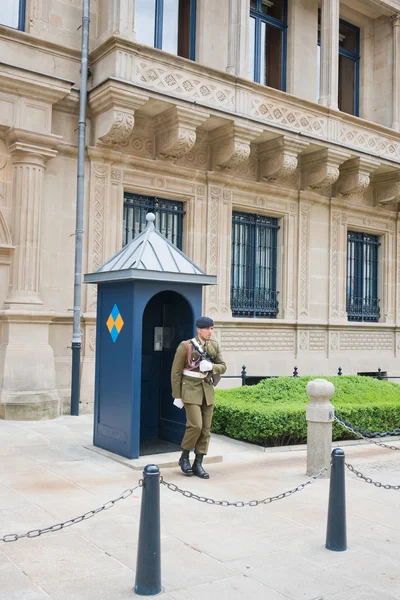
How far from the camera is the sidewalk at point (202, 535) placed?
15.0ft

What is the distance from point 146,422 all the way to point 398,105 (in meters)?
13.1

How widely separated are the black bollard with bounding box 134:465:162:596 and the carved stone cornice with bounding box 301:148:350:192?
42.5 ft

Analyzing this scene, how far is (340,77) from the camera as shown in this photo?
18.9 metres

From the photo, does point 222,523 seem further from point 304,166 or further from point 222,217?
point 304,166

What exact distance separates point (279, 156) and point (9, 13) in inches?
263

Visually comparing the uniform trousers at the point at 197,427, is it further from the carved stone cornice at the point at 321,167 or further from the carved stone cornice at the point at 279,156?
the carved stone cornice at the point at 321,167

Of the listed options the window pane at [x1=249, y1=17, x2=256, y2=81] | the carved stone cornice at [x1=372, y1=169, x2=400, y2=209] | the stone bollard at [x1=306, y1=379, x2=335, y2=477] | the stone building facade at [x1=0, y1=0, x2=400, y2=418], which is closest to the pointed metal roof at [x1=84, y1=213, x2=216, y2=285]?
the stone bollard at [x1=306, y1=379, x2=335, y2=477]

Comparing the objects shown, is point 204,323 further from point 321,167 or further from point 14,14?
point 321,167

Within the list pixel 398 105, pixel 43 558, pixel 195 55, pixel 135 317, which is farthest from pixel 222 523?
pixel 398 105

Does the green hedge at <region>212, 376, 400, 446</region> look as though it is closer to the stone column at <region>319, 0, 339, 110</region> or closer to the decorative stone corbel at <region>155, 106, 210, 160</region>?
the decorative stone corbel at <region>155, 106, 210, 160</region>

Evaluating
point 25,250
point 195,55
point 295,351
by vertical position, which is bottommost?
point 295,351

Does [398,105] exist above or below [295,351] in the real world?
above

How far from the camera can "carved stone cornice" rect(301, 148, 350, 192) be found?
1598 centimetres

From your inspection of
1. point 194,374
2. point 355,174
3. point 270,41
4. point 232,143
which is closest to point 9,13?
point 232,143
